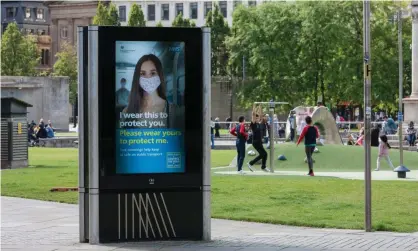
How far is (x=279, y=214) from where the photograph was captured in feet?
61.9

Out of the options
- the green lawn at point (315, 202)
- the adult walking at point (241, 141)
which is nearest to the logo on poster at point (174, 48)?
the green lawn at point (315, 202)

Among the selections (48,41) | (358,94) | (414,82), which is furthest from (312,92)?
(48,41)

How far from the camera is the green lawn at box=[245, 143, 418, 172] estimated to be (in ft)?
113

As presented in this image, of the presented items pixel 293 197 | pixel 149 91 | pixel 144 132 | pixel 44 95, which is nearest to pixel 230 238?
pixel 144 132

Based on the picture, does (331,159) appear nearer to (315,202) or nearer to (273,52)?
(315,202)

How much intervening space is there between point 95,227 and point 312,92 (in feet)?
254

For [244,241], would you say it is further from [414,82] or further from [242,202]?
[414,82]

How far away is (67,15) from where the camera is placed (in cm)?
15188

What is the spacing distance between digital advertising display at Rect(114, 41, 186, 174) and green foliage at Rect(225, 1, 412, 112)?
71.2 meters

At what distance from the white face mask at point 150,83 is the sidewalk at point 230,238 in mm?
1959

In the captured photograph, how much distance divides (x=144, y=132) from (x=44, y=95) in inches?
2756

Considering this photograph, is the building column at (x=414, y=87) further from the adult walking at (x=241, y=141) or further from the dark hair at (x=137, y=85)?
the dark hair at (x=137, y=85)

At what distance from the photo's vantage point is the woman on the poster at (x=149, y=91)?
1435cm

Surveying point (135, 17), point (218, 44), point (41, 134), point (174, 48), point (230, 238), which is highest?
point (135, 17)
